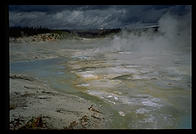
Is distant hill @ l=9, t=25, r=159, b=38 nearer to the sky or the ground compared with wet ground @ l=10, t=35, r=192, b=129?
nearer to the sky

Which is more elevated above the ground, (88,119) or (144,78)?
(144,78)

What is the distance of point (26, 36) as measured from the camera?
2.62 m

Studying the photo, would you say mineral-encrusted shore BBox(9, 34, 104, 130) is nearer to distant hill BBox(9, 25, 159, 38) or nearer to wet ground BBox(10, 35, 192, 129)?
wet ground BBox(10, 35, 192, 129)

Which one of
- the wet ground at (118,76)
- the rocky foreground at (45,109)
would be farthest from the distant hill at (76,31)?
the rocky foreground at (45,109)

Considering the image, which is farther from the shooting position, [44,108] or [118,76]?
[118,76]

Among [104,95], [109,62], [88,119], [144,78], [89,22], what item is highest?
[89,22]

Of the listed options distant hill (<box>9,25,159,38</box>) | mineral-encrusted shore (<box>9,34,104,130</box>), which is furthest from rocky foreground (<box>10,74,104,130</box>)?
distant hill (<box>9,25,159,38</box>)

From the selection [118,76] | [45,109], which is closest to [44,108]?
[45,109]

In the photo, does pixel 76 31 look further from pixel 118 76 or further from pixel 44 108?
A: pixel 44 108
